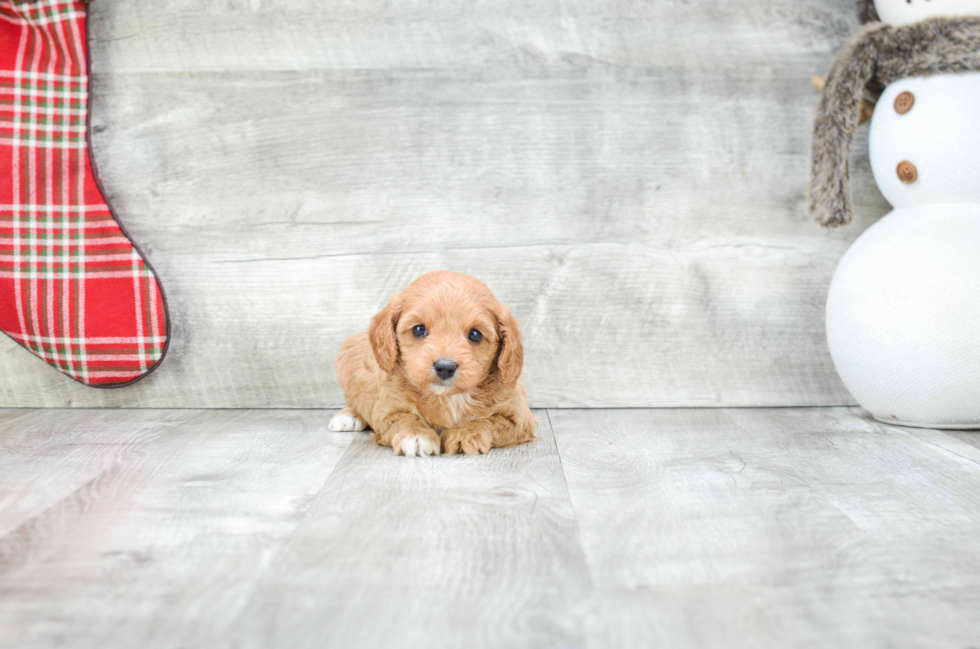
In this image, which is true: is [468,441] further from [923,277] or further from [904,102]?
[904,102]

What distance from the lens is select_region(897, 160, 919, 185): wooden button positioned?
1.84 meters

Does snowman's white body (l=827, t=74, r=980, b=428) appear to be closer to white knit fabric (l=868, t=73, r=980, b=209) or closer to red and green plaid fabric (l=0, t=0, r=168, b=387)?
white knit fabric (l=868, t=73, r=980, b=209)

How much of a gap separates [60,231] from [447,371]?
127 cm

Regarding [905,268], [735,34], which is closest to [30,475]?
[905,268]

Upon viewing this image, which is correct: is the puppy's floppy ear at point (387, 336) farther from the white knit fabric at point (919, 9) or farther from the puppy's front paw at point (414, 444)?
the white knit fabric at point (919, 9)

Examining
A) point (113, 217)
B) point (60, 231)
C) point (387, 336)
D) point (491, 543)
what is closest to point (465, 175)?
point (387, 336)

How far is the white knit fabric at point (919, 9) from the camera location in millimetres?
1775

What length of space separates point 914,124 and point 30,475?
A: 2.09 meters

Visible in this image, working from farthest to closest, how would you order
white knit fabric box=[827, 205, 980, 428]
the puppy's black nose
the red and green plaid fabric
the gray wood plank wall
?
the gray wood plank wall
the red and green plaid fabric
white knit fabric box=[827, 205, 980, 428]
the puppy's black nose

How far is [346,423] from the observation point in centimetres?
186

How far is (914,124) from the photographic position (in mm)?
1820

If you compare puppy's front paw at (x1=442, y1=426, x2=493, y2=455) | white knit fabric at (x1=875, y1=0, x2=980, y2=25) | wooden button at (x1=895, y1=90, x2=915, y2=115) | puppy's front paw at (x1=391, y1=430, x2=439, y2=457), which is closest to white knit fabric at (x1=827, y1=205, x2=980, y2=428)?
wooden button at (x1=895, y1=90, x2=915, y2=115)

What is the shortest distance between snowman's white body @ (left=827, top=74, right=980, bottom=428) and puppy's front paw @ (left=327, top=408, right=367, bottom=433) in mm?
1243

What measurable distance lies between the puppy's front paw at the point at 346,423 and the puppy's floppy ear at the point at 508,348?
446 millimetres
